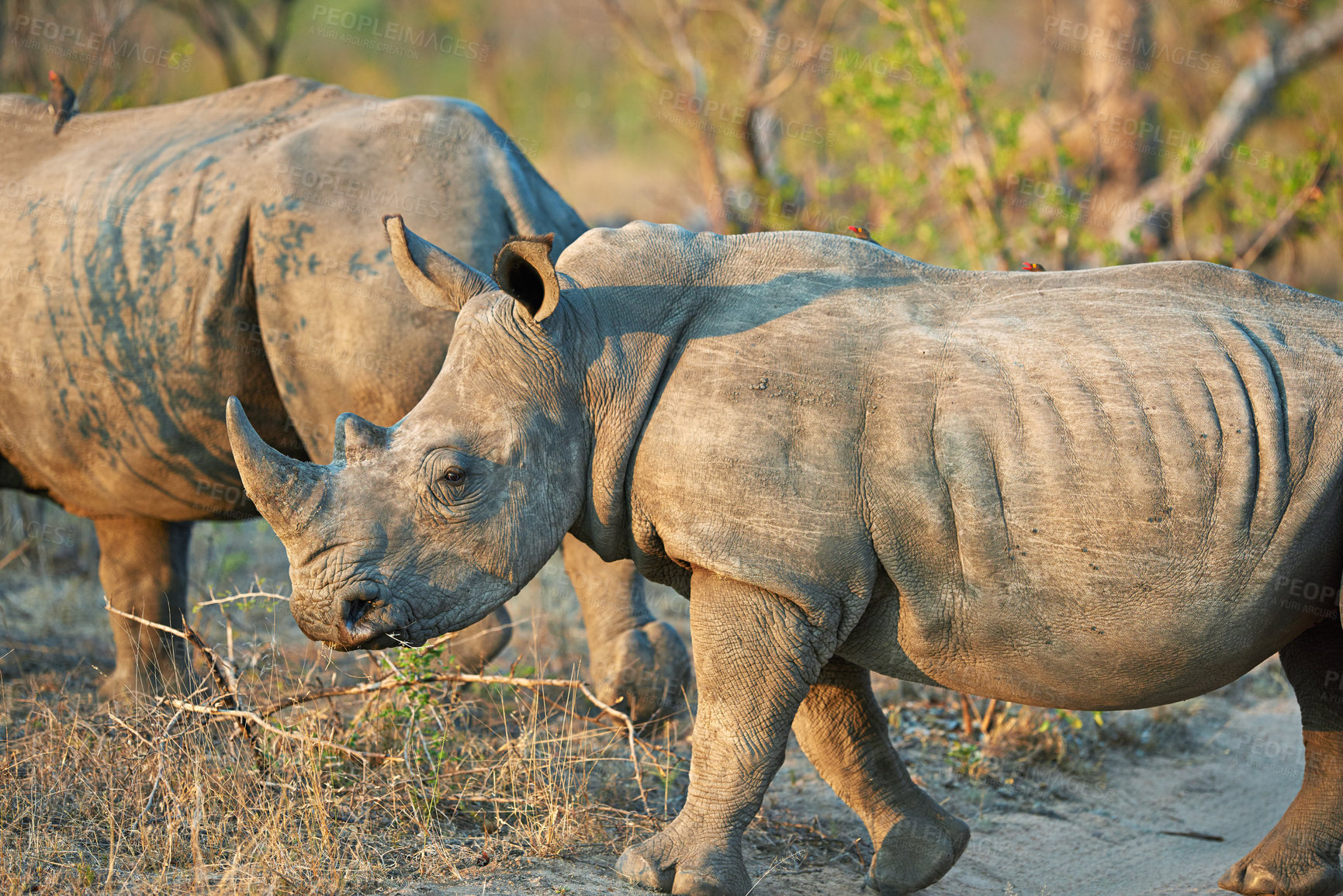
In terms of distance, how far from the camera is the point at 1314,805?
13.3 feet

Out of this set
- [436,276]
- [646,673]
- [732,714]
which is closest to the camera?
[732,714]

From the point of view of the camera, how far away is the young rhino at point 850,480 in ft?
11.0

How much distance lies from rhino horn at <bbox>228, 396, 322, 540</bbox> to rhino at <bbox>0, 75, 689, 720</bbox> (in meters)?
A: 1.30

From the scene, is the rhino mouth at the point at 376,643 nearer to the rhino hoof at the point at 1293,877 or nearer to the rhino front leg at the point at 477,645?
the rhino front leg at the point at 477,645

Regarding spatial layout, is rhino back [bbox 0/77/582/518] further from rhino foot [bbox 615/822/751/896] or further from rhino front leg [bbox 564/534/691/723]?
rhino foot [bbox 615/822/751/896]

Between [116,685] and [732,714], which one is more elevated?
[732,714]

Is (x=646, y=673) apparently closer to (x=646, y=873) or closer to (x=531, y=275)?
(x=646, y=873)

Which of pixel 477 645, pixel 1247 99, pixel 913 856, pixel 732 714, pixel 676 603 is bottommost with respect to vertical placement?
pixel 676 603

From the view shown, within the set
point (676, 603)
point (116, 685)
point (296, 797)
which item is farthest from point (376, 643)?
point (676, 603)

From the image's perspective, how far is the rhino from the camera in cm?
480

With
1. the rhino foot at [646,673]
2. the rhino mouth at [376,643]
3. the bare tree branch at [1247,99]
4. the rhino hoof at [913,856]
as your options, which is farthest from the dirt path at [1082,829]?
the bare tree branch at [1247,99]

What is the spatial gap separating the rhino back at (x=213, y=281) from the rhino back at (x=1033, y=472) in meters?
1.63

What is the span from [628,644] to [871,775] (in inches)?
45.3

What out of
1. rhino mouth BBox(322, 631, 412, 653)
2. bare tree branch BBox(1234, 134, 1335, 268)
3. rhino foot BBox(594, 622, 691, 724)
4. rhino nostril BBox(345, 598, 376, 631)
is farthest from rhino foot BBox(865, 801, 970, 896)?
bare tree branch BBox(1234, 134, 1335, 268)
